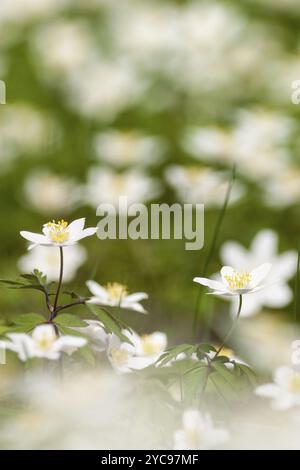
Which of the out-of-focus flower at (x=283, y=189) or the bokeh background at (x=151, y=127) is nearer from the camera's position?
the bokeh background at (x=151, y=127)

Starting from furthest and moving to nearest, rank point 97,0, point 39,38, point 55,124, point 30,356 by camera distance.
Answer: point 97,0 → point 39,38 → point 55,124 → point 30,356

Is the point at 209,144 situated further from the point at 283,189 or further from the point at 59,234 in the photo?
the point at 59,234

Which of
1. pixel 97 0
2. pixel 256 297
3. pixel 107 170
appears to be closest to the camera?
pixel 256 297

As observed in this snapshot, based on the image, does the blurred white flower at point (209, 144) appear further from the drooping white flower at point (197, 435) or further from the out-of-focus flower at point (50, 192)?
the drooping white flower at point (197, 435)

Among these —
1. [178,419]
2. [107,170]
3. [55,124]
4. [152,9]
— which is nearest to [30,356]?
[178,419]

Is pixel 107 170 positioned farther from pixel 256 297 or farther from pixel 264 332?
pixel 256 297

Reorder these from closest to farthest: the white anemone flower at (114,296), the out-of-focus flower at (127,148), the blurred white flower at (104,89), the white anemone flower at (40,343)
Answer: the white anemone flower at (40,343)
the white anemone flower at (114,296)
the out-of-focus flower at (127,148)
the blurred white flower at (104,89)

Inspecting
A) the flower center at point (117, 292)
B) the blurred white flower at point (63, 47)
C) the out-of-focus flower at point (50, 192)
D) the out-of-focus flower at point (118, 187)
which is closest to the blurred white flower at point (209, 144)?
the out-of-focus flower at point (118, 187)
